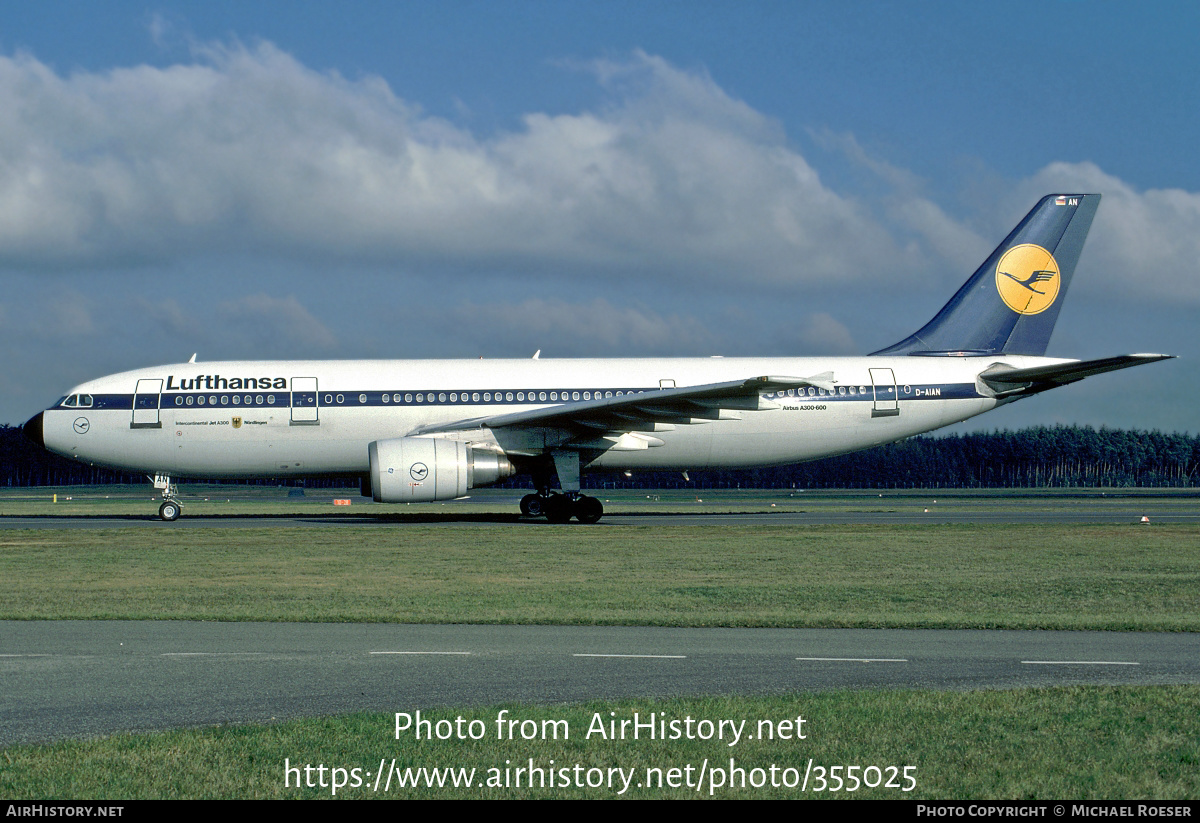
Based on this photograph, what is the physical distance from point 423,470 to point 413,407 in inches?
122

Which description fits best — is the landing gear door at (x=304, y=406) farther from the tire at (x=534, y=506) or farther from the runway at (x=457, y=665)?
the runway at (x=457, y=665)

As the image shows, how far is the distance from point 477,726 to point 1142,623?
789cm

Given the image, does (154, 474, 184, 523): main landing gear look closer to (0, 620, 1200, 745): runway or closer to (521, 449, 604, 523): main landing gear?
(521, 449, 604, 523): main landing gear

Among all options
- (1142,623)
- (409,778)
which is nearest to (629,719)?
(409,778)

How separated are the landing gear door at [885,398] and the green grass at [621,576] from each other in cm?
427

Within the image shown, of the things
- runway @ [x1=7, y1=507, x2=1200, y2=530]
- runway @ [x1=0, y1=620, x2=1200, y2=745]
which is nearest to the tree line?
runway @ [x1=7, y1=507, x2=1200, y2=530]

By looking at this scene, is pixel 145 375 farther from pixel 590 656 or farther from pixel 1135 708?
pixel 1135 708

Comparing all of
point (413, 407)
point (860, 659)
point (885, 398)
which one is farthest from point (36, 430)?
point (860, 659)

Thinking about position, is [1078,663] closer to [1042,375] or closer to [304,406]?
[1042,375]

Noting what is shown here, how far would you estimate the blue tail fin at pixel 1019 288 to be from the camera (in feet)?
98.3

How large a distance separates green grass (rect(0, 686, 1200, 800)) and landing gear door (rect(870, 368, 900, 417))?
71.0 feet

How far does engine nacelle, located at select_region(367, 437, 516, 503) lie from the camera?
82.8 ft

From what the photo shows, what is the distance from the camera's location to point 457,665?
888cm

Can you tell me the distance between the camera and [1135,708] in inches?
275
